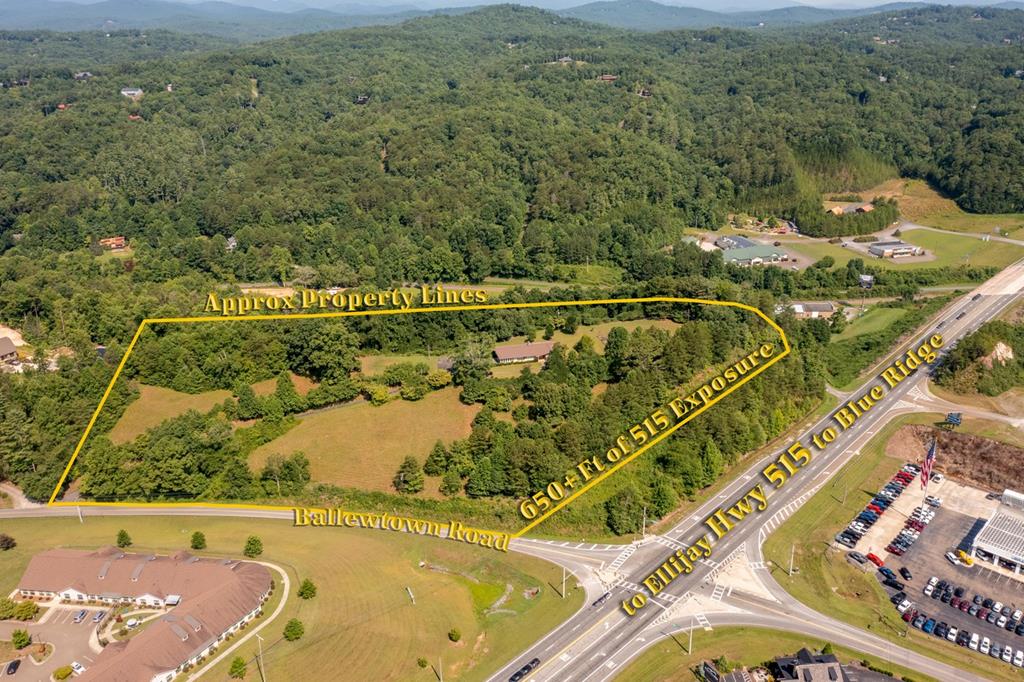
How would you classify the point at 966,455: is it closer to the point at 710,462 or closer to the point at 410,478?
the point at 710,462

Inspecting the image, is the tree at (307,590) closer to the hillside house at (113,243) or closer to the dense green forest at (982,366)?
the dense green forest at (982,366)

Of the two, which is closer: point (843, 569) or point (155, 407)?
point (843, 569)

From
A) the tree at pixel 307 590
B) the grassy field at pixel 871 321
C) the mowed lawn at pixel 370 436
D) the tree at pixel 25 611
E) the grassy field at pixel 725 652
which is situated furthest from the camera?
the grassy field at pixel 871 321

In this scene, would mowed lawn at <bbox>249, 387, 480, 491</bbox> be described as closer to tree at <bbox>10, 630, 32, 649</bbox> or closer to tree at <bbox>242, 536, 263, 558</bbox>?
tree at <bbox>242, 536, 263, 558</bbox>

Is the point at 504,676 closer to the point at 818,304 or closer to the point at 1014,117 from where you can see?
the point at 818,304

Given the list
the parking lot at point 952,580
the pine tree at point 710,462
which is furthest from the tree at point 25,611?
the parking lot at point 952,580

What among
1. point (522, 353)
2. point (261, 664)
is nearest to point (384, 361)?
point (522, 353)
